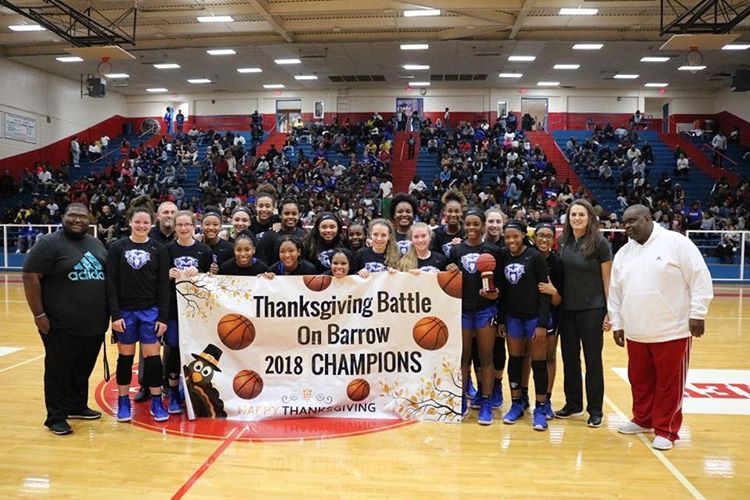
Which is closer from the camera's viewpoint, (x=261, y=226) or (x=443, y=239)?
(x=443, y=239)

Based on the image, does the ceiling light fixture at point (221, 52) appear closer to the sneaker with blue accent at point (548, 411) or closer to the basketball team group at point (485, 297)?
the basketball team group at point (485, 297)

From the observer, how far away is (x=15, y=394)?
5641mm

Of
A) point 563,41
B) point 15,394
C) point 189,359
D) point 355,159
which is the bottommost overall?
point 15,394

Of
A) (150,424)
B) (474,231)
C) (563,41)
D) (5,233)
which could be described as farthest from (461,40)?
(150,424)

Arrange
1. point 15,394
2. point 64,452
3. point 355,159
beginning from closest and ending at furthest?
1. point 64,452
2. point 15,394
3. point 355,159

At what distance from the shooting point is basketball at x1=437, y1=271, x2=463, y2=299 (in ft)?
15.6

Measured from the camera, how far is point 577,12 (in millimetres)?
16125

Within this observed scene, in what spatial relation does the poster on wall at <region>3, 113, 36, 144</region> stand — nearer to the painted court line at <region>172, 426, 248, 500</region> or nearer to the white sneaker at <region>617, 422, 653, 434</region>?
the painted court line at <region>172, 426, 248, 500</region>

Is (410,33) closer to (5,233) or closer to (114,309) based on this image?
(5,233)

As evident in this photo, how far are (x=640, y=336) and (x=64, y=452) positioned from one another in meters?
4.22

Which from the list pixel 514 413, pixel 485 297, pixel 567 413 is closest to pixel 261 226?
pixel 485 297

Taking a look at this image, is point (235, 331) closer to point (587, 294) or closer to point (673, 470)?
point (587, 294)

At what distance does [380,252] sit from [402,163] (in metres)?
19.2

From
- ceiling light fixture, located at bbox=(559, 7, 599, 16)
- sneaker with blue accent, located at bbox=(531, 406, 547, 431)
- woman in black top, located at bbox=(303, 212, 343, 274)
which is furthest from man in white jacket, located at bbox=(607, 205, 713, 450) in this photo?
ceiling light fixture, located at bbox=(559, 7, 599, 16)
